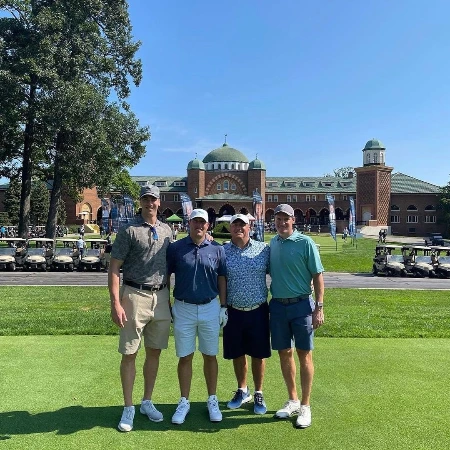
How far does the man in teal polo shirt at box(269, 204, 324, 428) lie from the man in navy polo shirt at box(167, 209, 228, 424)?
0.53m

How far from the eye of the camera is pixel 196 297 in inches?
171

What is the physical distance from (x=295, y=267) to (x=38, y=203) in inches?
2302

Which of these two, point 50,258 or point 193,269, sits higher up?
point 193,269

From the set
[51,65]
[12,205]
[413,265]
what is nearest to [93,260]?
[51,65]

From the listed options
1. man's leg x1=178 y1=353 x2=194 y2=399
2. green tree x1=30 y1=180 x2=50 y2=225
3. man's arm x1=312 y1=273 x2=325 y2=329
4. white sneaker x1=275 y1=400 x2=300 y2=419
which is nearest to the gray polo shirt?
man's leg x1=178 y1=353 x2=194 y2=399

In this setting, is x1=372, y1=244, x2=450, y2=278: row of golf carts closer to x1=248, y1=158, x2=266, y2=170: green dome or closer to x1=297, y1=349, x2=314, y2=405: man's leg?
x1=297, y1=349, x2=314, y2=405: man's leg

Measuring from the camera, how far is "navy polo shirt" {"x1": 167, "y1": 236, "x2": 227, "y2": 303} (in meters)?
4.33

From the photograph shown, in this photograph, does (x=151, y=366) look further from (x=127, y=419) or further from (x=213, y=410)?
(x=213, y=410)

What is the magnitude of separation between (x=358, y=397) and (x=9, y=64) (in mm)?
24551

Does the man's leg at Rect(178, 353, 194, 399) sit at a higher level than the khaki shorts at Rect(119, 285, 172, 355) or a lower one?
lower

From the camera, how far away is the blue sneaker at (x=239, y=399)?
4472 mm

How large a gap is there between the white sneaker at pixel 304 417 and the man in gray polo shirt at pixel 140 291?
1.20 meters

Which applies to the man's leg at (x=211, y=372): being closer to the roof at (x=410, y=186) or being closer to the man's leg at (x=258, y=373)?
the man's leg at (x=258, y=373)

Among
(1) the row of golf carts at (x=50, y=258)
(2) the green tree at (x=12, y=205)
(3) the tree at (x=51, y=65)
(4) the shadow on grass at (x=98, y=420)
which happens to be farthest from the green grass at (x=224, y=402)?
(2) the green tree at (x=12, y=205)
